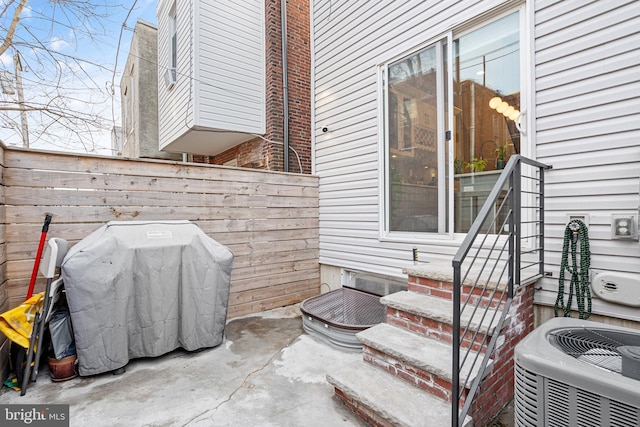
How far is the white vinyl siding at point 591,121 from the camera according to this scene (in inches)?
80.6

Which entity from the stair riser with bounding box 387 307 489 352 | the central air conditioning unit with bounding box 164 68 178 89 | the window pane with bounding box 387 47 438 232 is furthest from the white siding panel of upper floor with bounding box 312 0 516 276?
the central air conditioning unit with bounding box 164 68 178 89

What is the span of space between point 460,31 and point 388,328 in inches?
111

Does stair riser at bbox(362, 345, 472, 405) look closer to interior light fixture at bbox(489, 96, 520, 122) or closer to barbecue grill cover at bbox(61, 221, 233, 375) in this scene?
barbecue grill cover at bbox(61, 221, 233, 375)

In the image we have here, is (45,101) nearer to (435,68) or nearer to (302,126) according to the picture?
(302,126)

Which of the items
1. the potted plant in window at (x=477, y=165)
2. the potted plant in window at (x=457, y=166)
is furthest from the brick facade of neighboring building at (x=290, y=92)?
the potted plant in window at (x=477, y=165)

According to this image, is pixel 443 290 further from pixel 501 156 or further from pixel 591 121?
pixel 591 121

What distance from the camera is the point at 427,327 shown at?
7.24ft

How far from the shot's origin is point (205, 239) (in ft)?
9.89

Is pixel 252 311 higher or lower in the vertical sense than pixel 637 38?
lower

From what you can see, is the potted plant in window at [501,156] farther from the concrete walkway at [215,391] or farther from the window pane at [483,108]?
the concrete walkway at [215,391]

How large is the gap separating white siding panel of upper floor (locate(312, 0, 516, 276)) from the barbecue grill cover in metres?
1.78

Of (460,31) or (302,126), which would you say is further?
(302,126)

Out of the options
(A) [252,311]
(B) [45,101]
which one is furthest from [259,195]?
(B) [45,101]

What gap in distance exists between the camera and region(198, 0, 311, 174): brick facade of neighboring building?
5.52m
